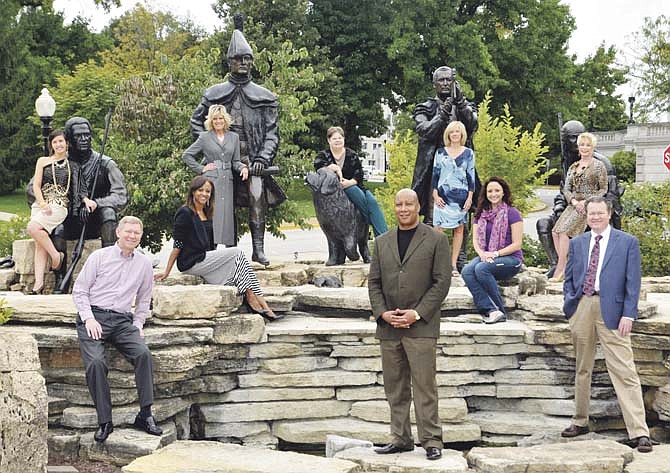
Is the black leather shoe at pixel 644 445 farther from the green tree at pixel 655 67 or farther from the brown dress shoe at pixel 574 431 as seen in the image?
the green tree at pixel 655 67

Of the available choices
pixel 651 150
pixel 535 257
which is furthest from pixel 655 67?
pixel 535 257

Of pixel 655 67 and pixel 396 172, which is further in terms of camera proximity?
pixel 655 67

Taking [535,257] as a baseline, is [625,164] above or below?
above

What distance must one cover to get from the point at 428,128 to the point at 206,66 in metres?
8.29

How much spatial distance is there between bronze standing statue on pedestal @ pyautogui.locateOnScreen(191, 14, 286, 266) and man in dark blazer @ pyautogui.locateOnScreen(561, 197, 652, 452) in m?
3.45

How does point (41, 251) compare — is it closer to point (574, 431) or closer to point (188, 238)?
point (188, 238)

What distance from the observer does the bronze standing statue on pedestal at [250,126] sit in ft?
28.1

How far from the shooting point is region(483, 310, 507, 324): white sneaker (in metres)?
7.30

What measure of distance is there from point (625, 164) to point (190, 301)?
1303 inches

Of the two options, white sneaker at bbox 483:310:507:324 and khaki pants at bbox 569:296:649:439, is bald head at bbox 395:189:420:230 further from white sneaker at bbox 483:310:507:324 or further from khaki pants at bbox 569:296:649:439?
white sneaker at bbox 483:310:507:324

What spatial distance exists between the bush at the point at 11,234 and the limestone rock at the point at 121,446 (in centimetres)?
674

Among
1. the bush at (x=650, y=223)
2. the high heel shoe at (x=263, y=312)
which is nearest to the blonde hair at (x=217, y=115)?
the high heel shoe at (x=263, y=312)

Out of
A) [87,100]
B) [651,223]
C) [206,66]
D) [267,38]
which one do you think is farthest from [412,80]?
[651,223]

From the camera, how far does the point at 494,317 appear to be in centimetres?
732
